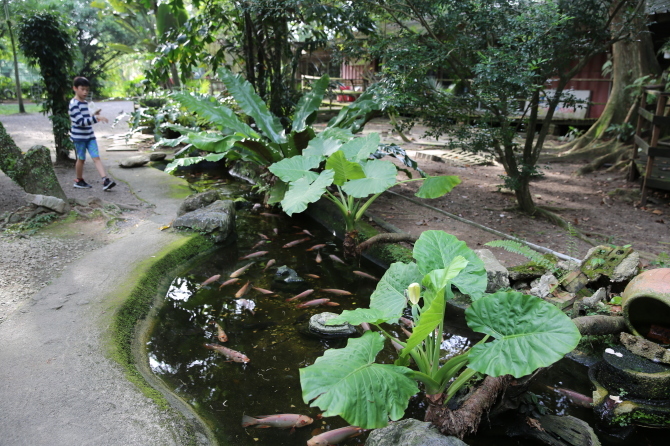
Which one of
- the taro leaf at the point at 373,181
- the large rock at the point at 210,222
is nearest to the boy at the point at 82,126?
the large rock at the point at 210,222

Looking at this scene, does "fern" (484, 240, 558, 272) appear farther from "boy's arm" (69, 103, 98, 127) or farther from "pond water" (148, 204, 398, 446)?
"boy's arm" (69, 103, 98, 127)

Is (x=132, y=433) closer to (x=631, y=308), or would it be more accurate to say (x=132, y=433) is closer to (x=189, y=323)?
(x=189, y=323)

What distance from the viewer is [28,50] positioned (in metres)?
6.92

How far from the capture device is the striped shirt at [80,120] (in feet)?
20.3

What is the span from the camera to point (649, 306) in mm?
3068

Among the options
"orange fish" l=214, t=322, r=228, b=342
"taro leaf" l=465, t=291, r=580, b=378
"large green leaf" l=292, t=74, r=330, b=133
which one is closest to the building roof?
"large green leaf" l=292, t=74, r=330, b=133

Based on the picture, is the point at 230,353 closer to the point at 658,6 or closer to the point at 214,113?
the point at 214,113

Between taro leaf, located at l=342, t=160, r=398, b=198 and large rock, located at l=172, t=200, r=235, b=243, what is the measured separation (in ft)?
5.96

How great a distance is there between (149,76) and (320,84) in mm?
3559

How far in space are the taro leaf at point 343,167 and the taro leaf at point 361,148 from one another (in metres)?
0.36

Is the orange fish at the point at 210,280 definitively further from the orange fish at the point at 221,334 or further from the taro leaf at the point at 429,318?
the taro leaf at the point at 429,318

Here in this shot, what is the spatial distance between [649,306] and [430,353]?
1.67 m

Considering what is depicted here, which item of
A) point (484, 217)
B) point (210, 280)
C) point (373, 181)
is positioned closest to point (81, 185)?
point (210, 280)

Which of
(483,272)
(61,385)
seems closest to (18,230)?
(61,385)
